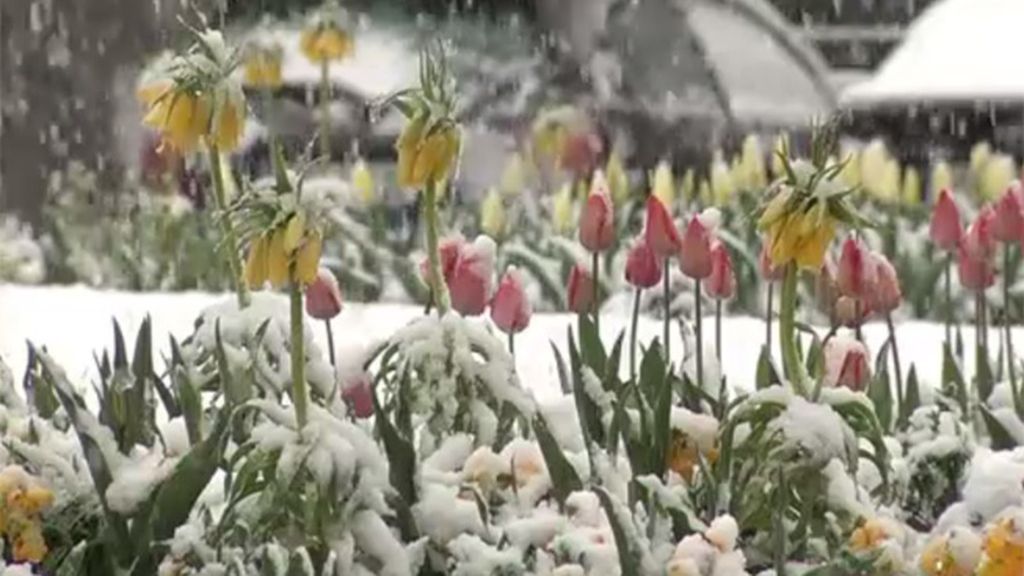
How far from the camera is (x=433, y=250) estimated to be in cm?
98

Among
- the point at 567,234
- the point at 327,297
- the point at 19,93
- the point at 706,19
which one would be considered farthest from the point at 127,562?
the point at 706,19

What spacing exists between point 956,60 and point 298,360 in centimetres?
183

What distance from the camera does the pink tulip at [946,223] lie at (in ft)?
4.21

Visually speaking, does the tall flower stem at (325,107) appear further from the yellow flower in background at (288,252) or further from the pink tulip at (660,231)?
the yellow flower in background at (288,252)

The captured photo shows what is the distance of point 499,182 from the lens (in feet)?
7.73

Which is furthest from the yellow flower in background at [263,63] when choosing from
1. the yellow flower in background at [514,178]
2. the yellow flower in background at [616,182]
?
the yellow flower in background at [616,182]

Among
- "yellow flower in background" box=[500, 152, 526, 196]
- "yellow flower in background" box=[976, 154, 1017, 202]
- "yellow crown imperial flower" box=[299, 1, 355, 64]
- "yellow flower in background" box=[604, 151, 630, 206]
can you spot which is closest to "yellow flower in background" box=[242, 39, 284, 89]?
"yellow crown imperial flower" box=[299, 1, 355, 64]

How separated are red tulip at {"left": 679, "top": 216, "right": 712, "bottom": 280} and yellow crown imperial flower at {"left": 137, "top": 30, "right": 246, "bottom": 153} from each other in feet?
0.80

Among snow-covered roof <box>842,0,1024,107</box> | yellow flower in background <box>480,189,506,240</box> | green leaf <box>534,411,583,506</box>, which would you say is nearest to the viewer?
green leaf <box>534,411,583,506</box>

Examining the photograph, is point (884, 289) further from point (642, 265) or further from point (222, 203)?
point (222, 203)

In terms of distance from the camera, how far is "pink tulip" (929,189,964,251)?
4.21 ft

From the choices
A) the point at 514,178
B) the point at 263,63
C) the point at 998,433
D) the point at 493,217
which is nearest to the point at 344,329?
the point at 493,217

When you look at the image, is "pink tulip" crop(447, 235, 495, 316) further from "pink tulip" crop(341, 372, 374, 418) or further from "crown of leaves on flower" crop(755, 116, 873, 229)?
"crown of leaves on flower" crop(755, 116, 873, 229)

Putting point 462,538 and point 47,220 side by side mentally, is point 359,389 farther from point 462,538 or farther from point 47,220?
point 47,220
